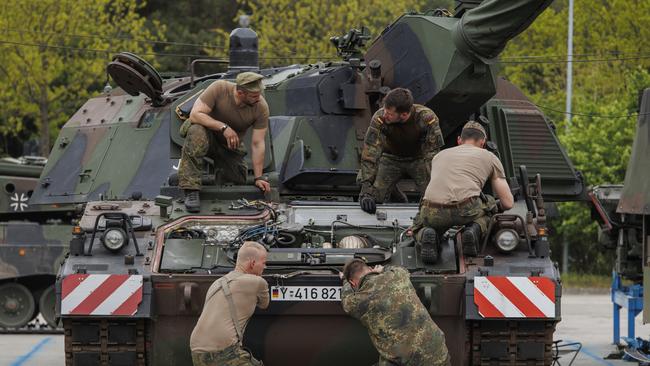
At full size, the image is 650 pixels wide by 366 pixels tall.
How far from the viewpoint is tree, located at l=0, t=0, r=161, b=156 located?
32.2m

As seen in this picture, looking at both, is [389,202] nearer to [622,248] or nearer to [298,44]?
[622,248]

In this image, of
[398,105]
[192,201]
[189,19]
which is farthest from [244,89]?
[189,19]

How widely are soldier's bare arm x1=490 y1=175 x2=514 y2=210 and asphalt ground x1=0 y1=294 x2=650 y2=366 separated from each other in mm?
5304

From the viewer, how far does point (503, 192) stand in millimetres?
10945

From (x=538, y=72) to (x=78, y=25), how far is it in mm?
15735

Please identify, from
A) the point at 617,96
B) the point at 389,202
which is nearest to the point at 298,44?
the point at 617,96

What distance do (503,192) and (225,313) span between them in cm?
229

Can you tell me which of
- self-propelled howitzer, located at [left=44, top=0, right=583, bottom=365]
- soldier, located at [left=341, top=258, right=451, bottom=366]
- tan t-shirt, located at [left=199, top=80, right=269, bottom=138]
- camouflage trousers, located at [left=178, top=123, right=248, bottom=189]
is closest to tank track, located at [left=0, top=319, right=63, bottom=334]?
self-propelled howitzer, located at [left=44, top=0, right=583, bottom=365]

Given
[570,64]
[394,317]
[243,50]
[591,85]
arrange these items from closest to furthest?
[394,317]
[243,50]
[570,64]
[591,85]

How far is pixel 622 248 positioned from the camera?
1692 cm

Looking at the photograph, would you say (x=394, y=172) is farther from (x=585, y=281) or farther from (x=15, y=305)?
(x=585, y=281)

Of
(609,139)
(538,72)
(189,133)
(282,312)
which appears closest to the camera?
(282,312)

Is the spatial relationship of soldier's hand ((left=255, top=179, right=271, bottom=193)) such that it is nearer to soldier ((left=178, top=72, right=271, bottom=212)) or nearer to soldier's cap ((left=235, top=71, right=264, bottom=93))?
soldier ((left=178, top=72, right=271, bottom=212))

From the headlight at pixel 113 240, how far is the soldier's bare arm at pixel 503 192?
8.85ft
